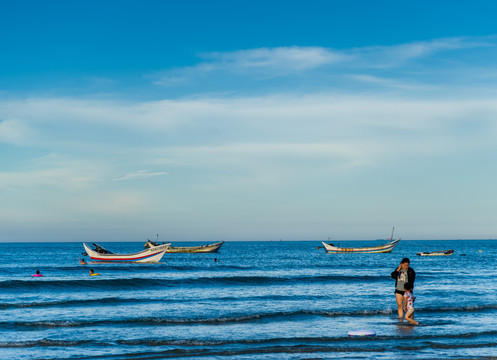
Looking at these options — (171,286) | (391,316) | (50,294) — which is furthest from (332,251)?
(391,316)

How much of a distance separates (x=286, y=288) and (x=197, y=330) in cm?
1534

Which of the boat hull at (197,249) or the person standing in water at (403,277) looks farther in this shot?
the boat hull at (197,249)

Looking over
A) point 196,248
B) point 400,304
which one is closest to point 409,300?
point 400,304

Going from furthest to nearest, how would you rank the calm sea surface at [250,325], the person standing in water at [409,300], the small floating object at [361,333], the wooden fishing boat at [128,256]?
the wooden fishing boat at [128,256], the person standing in water at [409,300], the small floating object at [361,333], the calm sea surface at [250,325]

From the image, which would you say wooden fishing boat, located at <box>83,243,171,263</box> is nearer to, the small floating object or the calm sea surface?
the calm sea surface

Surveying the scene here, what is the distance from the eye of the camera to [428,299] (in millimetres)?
24078

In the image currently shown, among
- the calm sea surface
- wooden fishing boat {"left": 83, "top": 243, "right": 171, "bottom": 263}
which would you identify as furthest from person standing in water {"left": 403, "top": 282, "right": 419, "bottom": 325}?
wooden fishing boat {"left": 83, "top": 243, "right": 171, "bottom": 263}

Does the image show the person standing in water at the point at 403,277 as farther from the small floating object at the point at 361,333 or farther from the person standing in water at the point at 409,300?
the small floating object at the point at 361,333

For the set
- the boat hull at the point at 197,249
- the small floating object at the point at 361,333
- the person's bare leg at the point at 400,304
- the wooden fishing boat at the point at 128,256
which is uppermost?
the person's bare leg at the point at 400,304

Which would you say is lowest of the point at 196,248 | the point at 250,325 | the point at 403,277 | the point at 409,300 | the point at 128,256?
the point at 196,248

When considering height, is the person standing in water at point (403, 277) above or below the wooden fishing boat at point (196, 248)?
above

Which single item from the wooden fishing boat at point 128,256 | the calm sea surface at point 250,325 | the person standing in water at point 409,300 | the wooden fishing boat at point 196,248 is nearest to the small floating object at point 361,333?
the calm sea surface at point 250,325

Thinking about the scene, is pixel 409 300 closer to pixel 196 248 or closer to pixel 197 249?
pixel 196 248

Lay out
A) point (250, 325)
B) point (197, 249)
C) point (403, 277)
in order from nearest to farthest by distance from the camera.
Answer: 1. point (403, 277)
2. point (250, 325)
3. point (197, 249)
